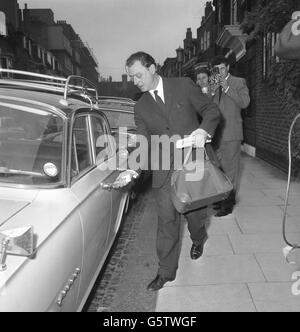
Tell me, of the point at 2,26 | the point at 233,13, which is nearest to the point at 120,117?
the point at 233,13

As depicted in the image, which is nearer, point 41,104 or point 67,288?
point 67,288

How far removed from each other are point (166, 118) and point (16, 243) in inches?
70.2

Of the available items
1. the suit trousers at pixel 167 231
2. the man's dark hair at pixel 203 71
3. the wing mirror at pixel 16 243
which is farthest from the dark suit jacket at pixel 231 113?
the wing mirror at pixel 16 243

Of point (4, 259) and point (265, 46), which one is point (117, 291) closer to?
point (4, 259)

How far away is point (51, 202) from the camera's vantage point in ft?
8.21

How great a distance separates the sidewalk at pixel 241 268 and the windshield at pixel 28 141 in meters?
1.42

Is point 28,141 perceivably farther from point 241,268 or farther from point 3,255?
point 241,268

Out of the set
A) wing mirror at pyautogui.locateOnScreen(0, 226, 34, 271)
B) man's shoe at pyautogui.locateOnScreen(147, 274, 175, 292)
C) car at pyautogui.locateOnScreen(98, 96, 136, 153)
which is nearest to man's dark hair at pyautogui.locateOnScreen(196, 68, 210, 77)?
car at pyautogui.locateOnScreen(98, 96, 136, 153)

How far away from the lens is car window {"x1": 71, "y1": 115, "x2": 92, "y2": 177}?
3.09 metres

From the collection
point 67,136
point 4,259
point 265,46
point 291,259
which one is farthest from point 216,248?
point 265,46

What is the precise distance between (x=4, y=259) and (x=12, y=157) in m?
1.35

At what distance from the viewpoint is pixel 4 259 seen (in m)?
1.79

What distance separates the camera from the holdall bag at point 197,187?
3107mm

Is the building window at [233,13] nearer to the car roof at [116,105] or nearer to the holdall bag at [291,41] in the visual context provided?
the car roof at [116,105]
